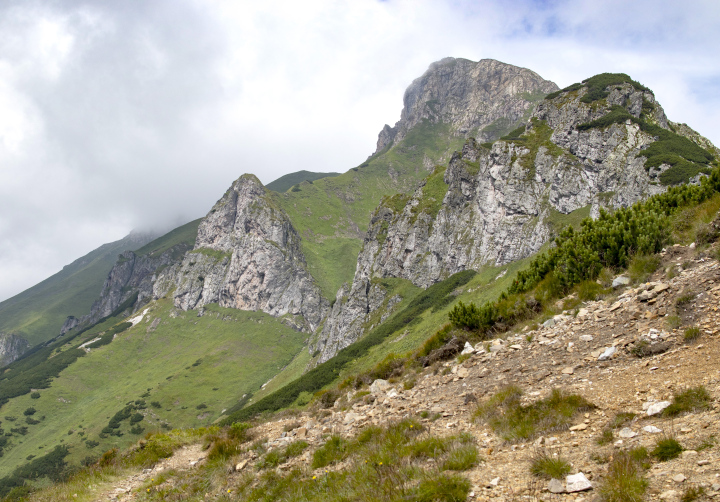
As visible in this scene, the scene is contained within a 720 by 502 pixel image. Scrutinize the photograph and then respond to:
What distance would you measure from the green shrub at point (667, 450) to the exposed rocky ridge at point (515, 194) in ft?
259

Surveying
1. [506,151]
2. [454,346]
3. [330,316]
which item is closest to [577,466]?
[454,346]

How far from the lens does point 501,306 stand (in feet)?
51.8

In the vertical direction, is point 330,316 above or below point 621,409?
below

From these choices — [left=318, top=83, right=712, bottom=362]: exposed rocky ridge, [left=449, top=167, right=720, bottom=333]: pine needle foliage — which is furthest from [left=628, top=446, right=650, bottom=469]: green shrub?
[left=318, top=83, right=712, bottom=362]: exposed rocky ridge

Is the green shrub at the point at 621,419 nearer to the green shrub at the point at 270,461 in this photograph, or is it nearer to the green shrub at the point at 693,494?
the green shrub at the point at 693,494

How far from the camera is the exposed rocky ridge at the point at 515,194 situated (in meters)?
84.2

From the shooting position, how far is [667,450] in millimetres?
5316

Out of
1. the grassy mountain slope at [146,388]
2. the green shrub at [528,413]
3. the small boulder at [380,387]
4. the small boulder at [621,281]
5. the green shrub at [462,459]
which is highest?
the small boulder at [621,281]

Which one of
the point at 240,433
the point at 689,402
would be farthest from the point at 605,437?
the point at 240,433

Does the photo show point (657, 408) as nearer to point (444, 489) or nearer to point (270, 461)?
point (444, 489)

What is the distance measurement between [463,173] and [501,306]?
117189mm

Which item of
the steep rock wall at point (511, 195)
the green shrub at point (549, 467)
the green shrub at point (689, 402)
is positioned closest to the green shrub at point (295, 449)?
the green shrub at point (549, 467)

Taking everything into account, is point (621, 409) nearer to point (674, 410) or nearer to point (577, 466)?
point (674, 410)

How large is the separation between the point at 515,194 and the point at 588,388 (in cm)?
10090
